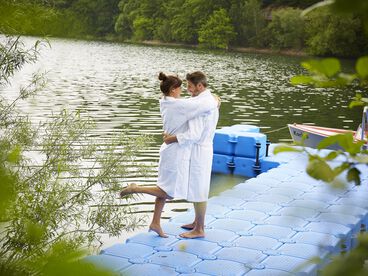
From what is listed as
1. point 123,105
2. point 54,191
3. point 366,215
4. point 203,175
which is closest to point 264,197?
point 366,215

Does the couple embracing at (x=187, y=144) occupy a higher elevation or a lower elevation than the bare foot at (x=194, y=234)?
higher

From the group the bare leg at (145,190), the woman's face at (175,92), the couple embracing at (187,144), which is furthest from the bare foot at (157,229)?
the woman's face at (175,92)

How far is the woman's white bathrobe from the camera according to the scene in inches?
244

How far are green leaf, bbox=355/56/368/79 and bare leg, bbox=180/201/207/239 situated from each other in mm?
5543

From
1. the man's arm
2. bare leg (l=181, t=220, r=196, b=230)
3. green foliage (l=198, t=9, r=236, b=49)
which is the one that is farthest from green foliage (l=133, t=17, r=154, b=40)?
the man's arm

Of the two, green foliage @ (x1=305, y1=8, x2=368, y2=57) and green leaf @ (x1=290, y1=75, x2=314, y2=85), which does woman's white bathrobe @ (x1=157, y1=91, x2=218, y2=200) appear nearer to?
green foliage @ (x1=305, y1=8, x2=368, y2=57)

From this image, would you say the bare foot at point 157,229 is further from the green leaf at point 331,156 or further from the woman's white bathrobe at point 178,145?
the green leaf at point 331,156

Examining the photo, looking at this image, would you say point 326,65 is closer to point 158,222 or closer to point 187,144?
point 187,144

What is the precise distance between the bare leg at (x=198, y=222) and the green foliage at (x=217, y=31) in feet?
230

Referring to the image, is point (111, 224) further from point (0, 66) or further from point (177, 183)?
point (0, 66)

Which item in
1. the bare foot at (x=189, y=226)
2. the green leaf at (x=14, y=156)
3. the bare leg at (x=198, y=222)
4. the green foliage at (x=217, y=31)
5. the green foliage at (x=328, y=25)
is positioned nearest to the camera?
the green foliage at (x=328, y=25)

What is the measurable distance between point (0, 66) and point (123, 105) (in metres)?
18.6

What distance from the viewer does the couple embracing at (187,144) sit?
6.19 metres

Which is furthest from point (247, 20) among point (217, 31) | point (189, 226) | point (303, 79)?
point (303, 79)
